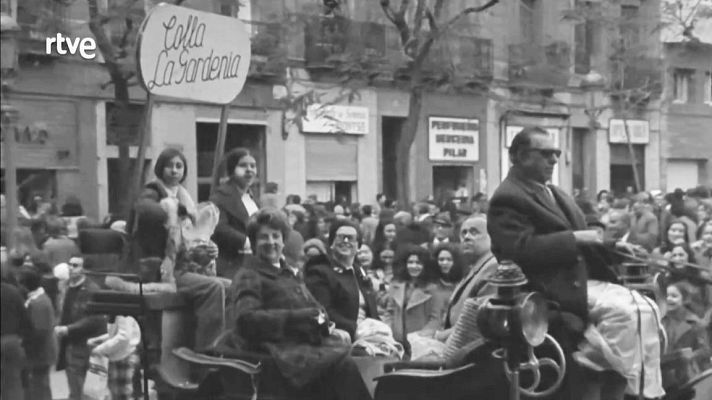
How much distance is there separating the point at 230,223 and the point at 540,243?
233cm

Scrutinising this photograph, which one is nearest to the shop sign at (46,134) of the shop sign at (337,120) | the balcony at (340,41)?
the balcony at (340,41)

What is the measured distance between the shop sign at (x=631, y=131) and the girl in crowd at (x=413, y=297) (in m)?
11.9

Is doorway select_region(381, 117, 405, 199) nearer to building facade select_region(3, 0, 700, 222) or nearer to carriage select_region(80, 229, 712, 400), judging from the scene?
building facade select_region(3, 0, 700, 222)

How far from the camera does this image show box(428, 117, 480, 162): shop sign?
60.2 feet

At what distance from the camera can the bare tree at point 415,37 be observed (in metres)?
17.8

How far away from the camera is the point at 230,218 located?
9.09m

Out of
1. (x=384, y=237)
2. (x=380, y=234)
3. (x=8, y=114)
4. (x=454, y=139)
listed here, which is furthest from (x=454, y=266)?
(x=454, y=139)

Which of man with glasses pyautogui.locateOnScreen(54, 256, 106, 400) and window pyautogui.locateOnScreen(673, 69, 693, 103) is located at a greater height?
window pyautogui.locateOnScreen(673, 69, 693, 103)

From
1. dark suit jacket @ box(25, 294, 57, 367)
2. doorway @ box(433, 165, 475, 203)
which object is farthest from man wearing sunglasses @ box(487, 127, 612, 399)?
doorway @ box(433, 165, 475, 203)

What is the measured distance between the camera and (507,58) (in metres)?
13.9

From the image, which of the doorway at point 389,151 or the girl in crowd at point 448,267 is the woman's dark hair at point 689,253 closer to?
the girl in crowd at point 448,267

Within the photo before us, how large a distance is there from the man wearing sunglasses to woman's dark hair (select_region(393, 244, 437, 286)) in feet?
12.3

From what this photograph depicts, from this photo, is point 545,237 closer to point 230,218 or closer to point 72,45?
point 230,218

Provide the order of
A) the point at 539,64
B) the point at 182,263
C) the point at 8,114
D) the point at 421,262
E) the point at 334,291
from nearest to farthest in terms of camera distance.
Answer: the point at 8,114 → the point at 182,263 → the point at 334,291 → the point at 421,262 → the point at 539,64
